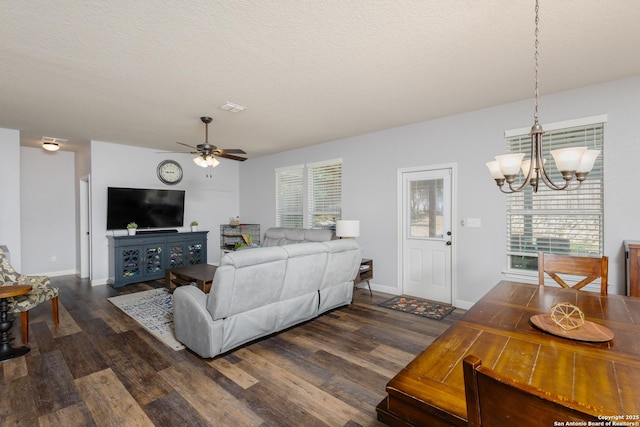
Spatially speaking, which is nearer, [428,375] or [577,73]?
[428,375]

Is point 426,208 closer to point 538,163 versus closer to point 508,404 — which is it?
point 538,163

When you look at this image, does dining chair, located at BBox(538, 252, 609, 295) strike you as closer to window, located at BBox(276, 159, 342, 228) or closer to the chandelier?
the chandelier

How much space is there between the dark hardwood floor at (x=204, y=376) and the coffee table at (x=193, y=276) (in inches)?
31.0

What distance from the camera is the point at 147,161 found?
6.16 m

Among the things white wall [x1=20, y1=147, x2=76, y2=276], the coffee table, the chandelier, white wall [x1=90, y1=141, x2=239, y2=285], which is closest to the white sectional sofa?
the coffee table

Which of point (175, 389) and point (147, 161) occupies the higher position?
point (147, 161)

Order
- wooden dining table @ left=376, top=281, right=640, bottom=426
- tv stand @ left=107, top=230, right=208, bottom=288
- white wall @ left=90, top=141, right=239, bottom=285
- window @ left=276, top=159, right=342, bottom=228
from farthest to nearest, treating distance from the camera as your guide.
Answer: window @ left=276, top=159, right=342, bottom=228, white wall @ left=90, top=141, right=239, bottom=285, tv stand @ left=107, top=230, right=208, bottom=288, wooden dining table @ left=376, top=281, right=640, bottom=426

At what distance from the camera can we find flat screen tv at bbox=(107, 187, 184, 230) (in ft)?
18.2

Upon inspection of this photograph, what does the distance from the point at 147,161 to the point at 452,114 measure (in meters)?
5.76

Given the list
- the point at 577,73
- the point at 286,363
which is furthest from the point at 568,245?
the point at 286,363

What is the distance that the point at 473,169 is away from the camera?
404 cm

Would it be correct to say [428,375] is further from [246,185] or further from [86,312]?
[246,185]

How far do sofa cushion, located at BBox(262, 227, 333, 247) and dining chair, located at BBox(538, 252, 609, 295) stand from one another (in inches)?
124

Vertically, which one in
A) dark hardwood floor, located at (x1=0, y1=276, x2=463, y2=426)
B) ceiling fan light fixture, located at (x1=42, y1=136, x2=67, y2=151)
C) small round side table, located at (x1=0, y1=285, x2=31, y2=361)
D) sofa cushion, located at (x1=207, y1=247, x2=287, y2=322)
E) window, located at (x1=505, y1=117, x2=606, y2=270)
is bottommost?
dark hardwood floor, located at (x1=0, y1=276, x2=463, y2=426)
